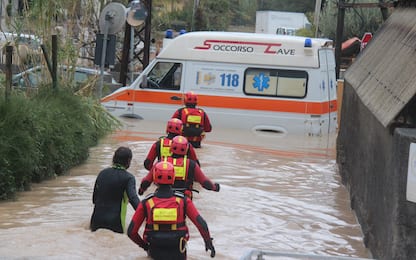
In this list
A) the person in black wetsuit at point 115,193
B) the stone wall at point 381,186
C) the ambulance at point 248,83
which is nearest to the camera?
the stone wall at point 381,186

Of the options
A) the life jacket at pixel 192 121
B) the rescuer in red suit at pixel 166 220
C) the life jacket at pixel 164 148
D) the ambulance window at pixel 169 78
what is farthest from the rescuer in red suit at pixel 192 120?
the rescuer in red suit at pixel 166 220

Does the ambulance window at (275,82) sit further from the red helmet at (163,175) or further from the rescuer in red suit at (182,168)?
the red helmet at (163,175)

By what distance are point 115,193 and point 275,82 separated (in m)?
11.2

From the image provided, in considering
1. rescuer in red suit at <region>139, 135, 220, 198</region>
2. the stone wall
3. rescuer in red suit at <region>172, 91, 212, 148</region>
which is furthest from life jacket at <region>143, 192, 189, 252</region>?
rescuer in red suit at <region>172, 91, 212, 148</region>

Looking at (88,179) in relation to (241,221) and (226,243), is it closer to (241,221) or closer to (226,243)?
(241,221)

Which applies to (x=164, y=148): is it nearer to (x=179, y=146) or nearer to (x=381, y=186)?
(x=179, y=146)

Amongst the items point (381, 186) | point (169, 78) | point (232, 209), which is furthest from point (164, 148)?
point (169, 78)

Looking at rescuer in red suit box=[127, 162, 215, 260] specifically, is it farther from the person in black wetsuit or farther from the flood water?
the person in black wetsuit

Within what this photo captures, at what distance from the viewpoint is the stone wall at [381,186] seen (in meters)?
7.33

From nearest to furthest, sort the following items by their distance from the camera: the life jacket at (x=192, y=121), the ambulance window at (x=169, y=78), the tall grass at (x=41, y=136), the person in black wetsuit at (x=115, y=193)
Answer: the person in black wetsuit at (x=115, y=193) < the tall grass at (x=41, y=136) < the life jacket at (x=192, y=121) < the ambulance window at (x=169, y=78)

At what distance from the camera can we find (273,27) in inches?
2025

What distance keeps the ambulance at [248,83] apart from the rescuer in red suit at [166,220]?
1222 centimetres

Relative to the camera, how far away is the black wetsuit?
853 cm

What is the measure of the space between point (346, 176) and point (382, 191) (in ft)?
18.7
